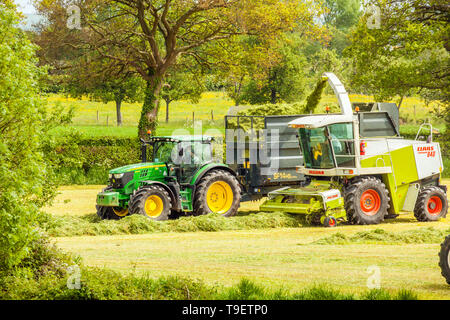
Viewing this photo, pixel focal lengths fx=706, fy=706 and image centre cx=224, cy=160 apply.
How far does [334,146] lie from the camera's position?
17672 mm

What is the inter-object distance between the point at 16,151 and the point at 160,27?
921 inches

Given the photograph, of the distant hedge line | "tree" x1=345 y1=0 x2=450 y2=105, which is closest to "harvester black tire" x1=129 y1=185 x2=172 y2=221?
the distant hedge line

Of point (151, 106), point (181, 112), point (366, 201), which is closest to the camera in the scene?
point (366, 201)

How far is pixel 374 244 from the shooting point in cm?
1395

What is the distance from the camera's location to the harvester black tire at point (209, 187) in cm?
1766

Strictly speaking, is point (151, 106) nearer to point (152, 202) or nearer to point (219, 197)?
point (219, 197)

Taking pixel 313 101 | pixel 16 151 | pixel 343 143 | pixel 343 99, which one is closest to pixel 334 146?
pixel 343 143

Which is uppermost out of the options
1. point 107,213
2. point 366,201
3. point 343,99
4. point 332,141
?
point 343,99

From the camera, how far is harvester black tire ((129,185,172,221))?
656 inches

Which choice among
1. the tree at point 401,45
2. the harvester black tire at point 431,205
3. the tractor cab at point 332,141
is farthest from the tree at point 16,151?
the tree at point 401,45

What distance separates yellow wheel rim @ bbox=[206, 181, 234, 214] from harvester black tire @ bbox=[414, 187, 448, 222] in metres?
4.80

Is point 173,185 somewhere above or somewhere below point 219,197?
above

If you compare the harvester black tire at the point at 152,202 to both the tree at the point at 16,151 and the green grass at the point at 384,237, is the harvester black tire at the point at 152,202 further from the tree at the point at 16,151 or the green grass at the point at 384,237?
the tree at the point at 16,151
